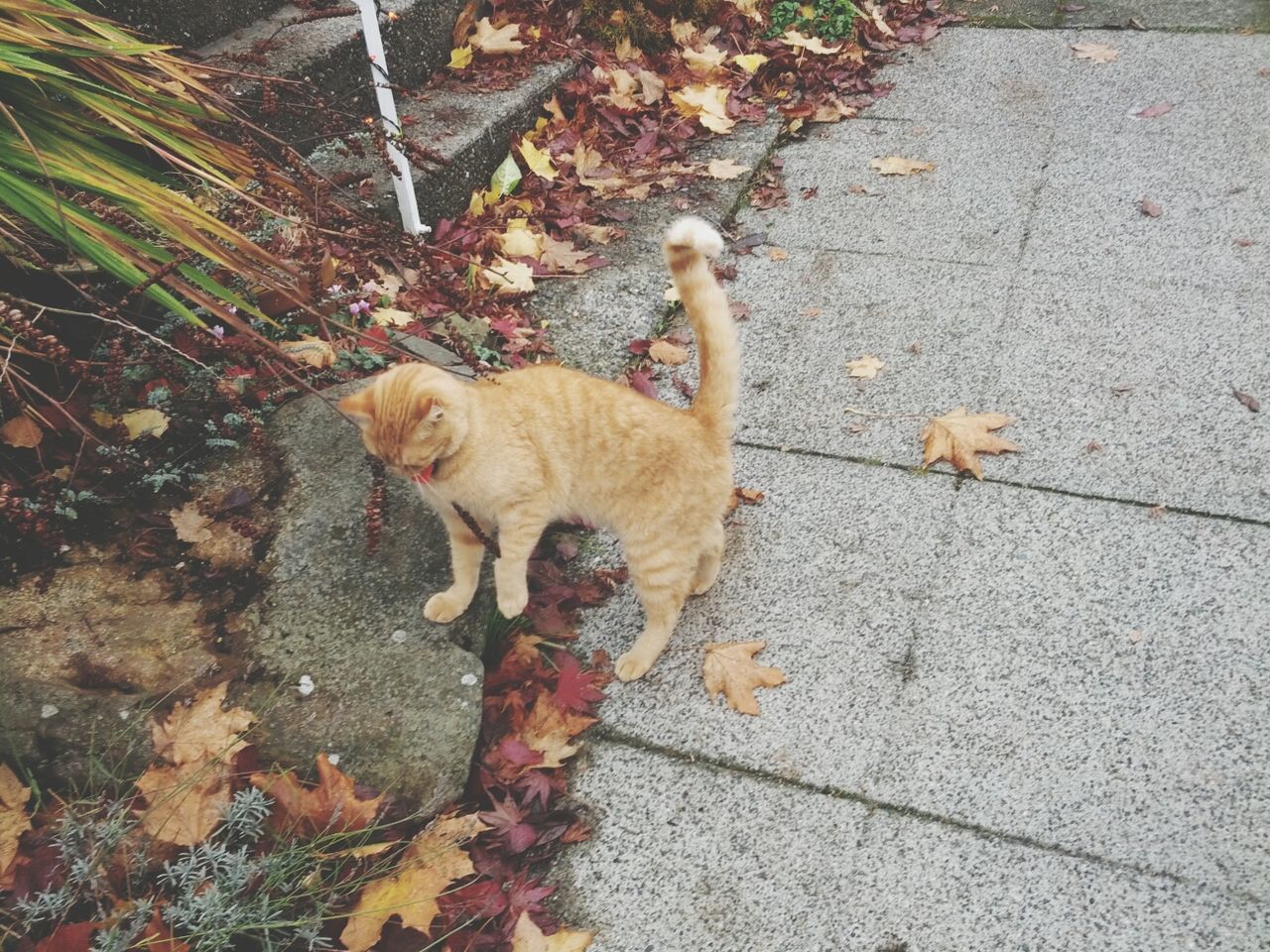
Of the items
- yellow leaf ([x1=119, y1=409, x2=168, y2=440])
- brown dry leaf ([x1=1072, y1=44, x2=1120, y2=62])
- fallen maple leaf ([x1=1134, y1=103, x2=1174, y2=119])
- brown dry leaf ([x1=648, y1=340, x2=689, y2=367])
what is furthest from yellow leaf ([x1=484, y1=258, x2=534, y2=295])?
brown dry leaf ([x1=1072, y1=44, x2=1120, y2=62])

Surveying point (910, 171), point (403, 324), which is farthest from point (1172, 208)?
point (403, 324)

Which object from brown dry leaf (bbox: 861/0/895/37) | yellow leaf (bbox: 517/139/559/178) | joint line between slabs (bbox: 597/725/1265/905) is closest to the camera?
joint line between slabs (bbox: 597/725/1265/905)

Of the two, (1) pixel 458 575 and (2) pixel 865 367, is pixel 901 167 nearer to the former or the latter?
(2) pixel 865 367

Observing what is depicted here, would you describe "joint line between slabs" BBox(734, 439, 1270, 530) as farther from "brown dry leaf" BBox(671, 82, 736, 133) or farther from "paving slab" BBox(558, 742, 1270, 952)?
"brown dry leaf" BBox(671, 82, 736, 133)

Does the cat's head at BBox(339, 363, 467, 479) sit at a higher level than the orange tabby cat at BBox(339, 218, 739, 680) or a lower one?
higher

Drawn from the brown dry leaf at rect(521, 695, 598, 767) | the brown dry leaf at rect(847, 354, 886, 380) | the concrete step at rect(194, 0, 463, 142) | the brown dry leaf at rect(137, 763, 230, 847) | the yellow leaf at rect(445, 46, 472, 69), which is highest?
the concrete step at rect(194, 0, 463, 142)

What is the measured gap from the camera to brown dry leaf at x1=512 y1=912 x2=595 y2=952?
2.13 metres

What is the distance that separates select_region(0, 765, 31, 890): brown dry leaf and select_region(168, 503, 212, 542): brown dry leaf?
0.73 meters

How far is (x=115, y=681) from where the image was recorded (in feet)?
7.72

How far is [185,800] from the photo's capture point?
2.16 metres

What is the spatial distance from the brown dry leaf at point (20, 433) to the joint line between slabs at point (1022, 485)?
2.21 meters

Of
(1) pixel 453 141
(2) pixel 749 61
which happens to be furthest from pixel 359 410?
(2) pixel 749 61

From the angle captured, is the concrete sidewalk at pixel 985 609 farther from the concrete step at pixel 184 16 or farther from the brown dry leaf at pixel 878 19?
the concrete step at pixel 184 16

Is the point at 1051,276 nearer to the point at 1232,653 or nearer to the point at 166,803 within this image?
the point at 1232,653
